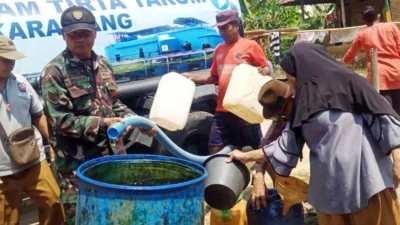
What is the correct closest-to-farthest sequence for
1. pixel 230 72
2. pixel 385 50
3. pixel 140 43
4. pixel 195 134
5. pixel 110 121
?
pixel 110 121 → pixel 230 72 → pixel 140 43 → pixel 195 134 → pixel 385 50

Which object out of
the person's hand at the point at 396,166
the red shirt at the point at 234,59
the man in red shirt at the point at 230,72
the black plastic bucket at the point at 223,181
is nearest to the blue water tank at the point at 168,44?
the man in red shirt at the point at 230,72

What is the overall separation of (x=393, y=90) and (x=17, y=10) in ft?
13.4

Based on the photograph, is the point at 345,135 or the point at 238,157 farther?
the point at 238,157

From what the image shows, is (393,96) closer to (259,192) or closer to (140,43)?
(140,43)

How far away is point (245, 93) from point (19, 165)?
174cm

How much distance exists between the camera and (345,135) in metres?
2.83

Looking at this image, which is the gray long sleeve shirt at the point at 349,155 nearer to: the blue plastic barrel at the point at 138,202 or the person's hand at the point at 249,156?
the person's hand at the point at 249,156

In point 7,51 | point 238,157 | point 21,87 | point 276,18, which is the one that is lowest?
point 276,18

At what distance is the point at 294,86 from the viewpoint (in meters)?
2.98

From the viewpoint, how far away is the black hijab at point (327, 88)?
2.79 metres

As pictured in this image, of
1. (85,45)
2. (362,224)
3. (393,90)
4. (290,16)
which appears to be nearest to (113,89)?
(85,45)

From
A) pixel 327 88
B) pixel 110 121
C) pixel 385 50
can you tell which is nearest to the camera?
pixel 327 88

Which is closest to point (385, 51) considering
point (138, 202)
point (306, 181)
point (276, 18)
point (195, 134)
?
point (306, 181)

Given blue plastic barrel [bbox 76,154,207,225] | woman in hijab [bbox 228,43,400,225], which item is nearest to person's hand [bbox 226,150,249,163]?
woman in hijab [bbox 228,43,400,225]
